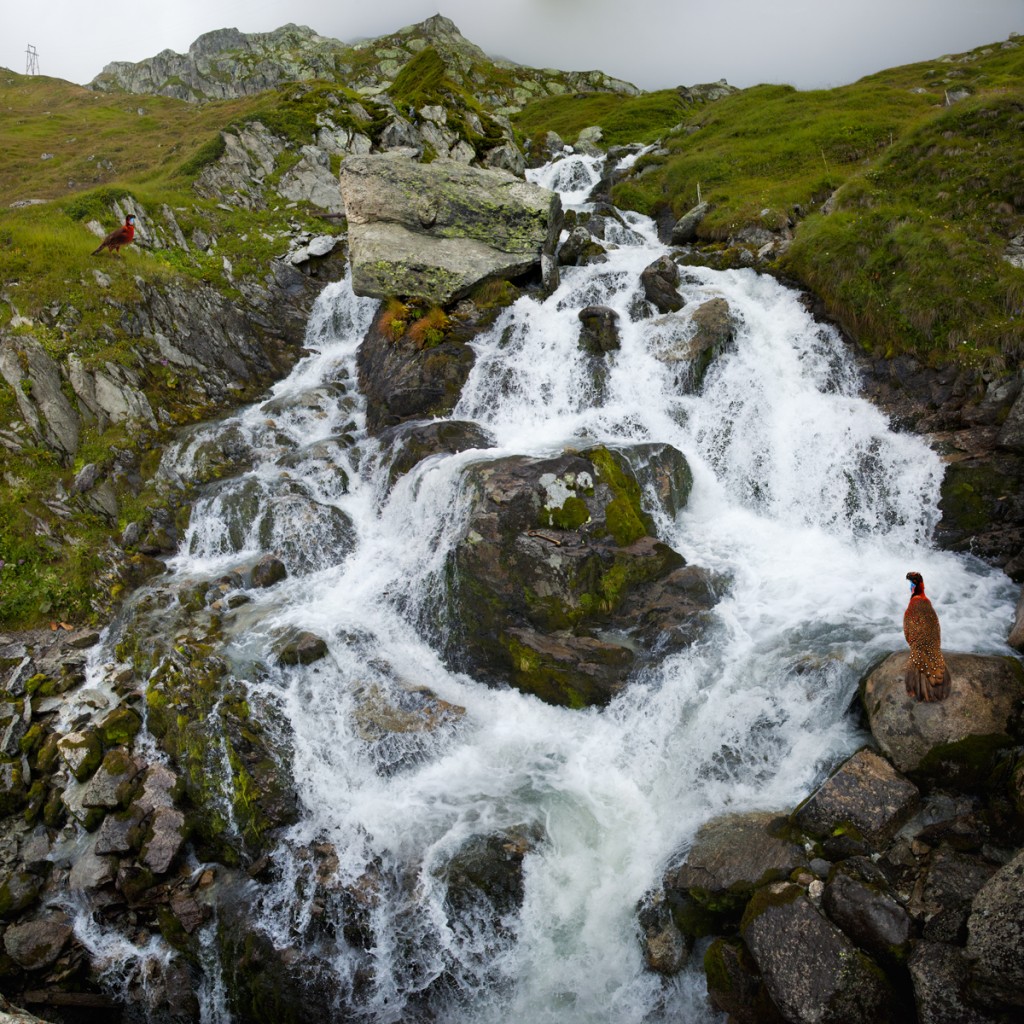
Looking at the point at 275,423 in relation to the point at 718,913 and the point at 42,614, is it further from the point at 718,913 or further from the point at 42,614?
the point at 718,913

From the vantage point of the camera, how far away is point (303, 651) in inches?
491

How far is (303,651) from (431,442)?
771cm

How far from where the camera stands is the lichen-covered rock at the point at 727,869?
25.0 feet

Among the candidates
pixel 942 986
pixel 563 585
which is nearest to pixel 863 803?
pixel 942 986

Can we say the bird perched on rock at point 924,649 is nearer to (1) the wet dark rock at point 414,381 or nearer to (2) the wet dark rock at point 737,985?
(2) the wet dark rock at point 737,985

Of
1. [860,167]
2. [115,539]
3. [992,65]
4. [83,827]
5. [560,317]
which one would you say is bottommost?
[83,827]

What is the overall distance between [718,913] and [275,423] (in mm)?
19769

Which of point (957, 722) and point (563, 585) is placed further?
point (563, 585)

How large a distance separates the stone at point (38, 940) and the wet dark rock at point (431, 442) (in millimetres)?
12006

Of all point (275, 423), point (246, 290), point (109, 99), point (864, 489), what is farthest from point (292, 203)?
point (109, 99)

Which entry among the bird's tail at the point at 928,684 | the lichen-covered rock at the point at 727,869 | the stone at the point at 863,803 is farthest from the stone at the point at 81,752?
the bird's tail at the point at 928,684

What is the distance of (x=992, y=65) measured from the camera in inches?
1602

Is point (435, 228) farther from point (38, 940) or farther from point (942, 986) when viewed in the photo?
point (942, 986)

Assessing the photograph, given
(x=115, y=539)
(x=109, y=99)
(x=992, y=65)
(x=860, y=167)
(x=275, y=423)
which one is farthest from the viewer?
(x=109, y=99)
